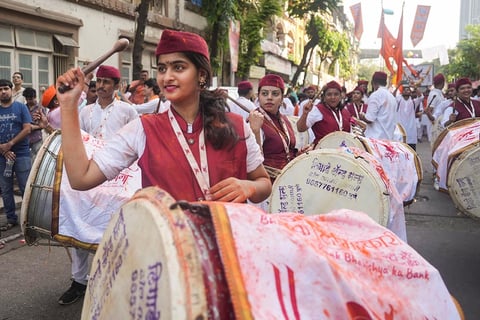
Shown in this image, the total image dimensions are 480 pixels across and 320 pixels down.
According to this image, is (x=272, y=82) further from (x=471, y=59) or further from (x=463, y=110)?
(x=471, y=59)

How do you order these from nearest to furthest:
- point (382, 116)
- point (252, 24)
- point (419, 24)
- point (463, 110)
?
point (463, 110) → point (382, 116) → point (252, 24) → point (419, 24)

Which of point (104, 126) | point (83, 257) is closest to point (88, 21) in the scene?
point (104, 126)

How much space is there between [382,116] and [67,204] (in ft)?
21.8

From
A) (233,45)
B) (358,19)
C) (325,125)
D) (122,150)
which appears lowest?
(122,150)

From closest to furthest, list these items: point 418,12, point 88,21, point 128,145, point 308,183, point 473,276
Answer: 1. point 128,145
2. point 308,183
3. point 473,276
4. point 88,21
5. point 418,12

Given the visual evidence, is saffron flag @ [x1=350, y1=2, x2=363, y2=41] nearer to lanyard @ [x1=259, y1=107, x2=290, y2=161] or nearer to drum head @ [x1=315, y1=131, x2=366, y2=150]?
drum head @ [x1=315, y1=131, x2=366, y2=150]

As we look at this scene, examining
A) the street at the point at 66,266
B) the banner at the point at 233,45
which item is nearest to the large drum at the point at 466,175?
the street at the point at 66,266

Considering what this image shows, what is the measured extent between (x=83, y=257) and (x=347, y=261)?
3.21m

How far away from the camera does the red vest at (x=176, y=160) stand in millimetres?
2297

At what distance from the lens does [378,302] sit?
1610 millimetres

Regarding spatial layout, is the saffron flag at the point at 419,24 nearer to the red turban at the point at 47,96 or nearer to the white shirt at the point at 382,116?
the white shirt at the point at 382,116

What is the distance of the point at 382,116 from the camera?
918 centimetres

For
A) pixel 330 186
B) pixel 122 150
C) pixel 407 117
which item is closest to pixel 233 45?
pixel 407 117

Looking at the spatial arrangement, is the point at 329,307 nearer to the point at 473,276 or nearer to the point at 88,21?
the point at 473,276
